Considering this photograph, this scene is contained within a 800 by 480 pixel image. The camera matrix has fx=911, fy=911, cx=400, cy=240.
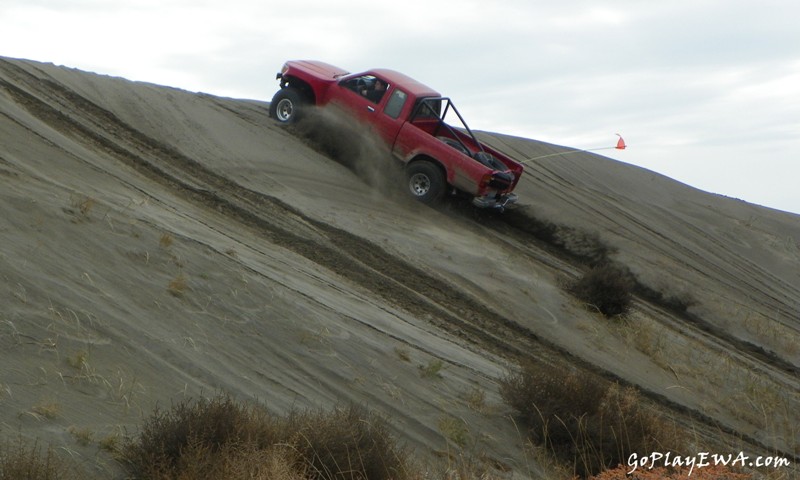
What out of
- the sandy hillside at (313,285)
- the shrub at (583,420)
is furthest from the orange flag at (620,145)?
the shrub at (583,420)

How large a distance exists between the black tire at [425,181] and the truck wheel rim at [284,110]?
127 inches

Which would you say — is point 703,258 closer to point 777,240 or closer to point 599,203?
point 599,203

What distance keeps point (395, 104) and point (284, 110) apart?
284 cm

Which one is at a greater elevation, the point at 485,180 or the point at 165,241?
the point at 485,180

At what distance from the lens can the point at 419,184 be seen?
56.3ft

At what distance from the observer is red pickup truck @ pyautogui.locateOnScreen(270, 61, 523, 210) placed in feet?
54.9

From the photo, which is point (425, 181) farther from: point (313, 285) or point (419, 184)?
point (313, 285)

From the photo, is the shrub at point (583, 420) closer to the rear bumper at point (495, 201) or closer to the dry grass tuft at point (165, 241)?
the dry grass tuft at point (165, 241)

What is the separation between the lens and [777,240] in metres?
23.2

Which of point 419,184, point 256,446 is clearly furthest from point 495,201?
point 256,446

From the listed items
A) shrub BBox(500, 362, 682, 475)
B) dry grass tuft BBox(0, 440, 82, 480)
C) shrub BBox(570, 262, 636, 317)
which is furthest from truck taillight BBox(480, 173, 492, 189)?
dry grass tuft BBox(0, 440, 82, 480)

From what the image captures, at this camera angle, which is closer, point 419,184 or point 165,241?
point 165,241

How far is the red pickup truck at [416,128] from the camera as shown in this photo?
1673 centimetres

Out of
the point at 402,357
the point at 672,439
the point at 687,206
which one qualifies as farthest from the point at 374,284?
the point at 687,206
